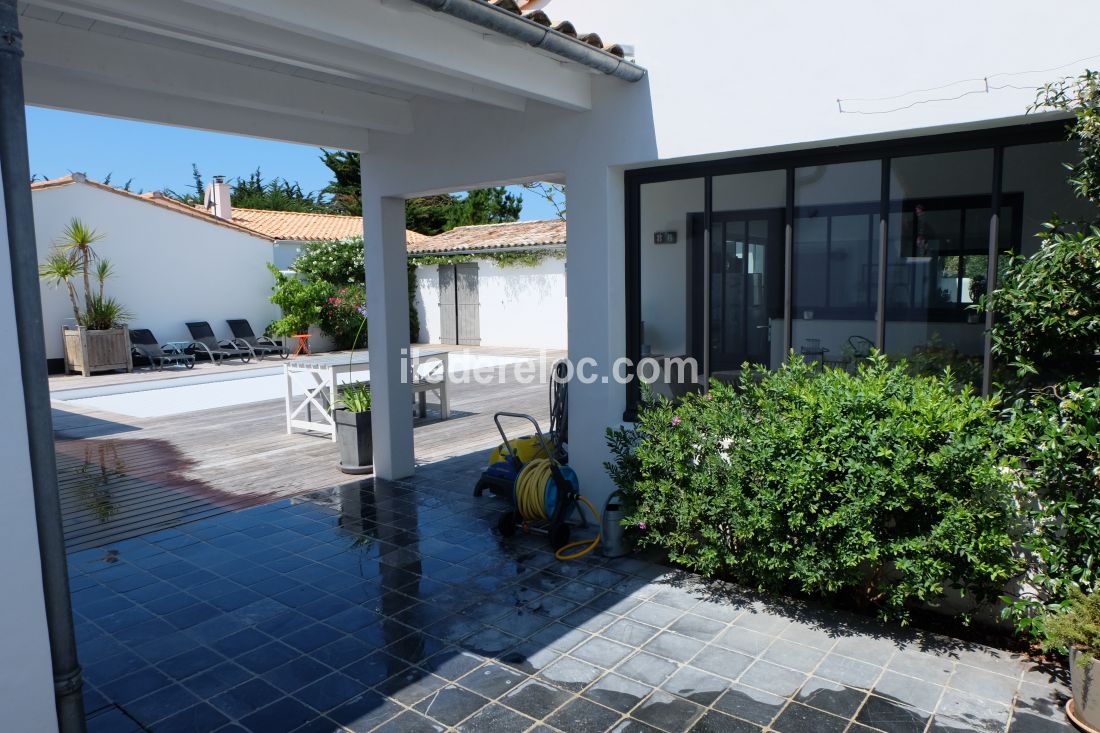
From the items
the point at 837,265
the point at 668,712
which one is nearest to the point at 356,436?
the point at 668,712

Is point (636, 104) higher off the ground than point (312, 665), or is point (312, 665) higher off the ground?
point (636, 104)

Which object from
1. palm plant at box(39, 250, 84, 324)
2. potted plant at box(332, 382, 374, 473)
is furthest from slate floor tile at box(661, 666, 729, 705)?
palm plant at box(39, 250, 84, 324)

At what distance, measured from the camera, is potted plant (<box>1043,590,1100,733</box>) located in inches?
126

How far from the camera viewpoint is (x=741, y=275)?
21.5 feet

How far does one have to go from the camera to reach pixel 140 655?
13.5 feet

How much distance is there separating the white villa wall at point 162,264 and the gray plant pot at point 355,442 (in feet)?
44.4

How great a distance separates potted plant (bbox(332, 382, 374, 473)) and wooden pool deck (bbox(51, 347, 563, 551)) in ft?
0.62

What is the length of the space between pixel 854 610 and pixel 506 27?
13.2 feet

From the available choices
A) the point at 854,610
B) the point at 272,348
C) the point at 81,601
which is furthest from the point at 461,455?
the point at 272,348

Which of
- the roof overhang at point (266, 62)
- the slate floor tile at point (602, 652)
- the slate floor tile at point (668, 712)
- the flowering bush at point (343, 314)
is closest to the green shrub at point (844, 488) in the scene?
the slate floor tile at point (602, 652)

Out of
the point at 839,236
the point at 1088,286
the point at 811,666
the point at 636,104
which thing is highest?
the point at 636,104

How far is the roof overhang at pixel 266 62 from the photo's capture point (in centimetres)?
389

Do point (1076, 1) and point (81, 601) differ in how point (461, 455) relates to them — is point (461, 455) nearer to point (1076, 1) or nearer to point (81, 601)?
point (81, 601)

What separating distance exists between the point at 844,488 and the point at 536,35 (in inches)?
125
